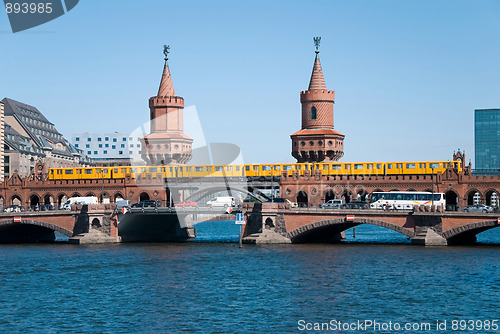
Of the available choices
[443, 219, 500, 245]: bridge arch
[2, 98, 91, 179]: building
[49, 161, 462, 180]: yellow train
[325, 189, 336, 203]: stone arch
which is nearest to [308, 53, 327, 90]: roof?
[49, 161, 462, 180]: yellow train

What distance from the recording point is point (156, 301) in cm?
6281

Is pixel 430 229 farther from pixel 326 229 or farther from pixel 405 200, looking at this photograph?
pixel 326 229

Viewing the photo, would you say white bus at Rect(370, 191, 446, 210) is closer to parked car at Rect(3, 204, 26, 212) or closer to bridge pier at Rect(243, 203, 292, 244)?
bridge pier at Rect(243, 203, 292, 244)

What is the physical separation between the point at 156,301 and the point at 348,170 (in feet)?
229

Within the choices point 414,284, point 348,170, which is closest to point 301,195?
point 348,170

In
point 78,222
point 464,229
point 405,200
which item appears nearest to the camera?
point 464,229

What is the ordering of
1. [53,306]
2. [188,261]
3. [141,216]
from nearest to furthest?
[53,306] < [188,261] < [141,216]

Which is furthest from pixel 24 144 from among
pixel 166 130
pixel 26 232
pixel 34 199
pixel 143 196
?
pixel 26 232

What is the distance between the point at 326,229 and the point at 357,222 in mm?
11107

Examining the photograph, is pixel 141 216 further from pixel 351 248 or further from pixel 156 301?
pixel 156 301

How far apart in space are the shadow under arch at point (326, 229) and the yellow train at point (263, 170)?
44.9ft

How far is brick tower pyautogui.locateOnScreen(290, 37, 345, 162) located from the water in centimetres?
4209

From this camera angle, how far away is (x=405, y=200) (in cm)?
11081

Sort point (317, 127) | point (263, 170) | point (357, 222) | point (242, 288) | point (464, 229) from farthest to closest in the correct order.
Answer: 1. point (317, 127)
2. point (263, 170)
3. point (357, 222)
4. point (464, 229)
5. point (242, 288)
